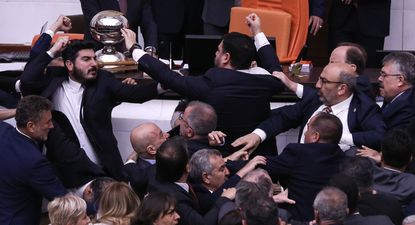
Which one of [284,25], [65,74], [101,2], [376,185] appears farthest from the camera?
[101,2]

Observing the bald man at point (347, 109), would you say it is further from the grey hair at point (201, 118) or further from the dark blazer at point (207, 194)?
the dark blazer at point (207, 194)

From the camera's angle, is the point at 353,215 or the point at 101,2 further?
the point at 101,2

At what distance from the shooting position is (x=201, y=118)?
235 inches

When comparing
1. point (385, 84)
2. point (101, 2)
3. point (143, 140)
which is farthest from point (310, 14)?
point (143, 140)

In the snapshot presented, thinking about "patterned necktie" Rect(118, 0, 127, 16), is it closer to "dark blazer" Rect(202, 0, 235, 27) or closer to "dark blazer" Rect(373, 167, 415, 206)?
"dark blazer" Rect(202, 0, 235, 27)

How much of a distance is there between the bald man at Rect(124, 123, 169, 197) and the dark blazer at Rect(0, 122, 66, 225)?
390 mm

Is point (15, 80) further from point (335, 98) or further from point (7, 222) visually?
point (335, 98)

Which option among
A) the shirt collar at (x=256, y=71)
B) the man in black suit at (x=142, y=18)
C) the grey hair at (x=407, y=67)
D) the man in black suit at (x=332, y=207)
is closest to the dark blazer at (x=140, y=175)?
the shirt collar at (x=256, y=71)

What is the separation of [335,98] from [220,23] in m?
2.63

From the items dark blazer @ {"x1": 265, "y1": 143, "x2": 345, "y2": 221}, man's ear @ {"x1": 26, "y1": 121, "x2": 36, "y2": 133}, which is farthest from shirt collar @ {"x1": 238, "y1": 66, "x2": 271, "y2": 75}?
man's ear @ {"x1": 26, "y1": 121, "x2": 36, "y2": 133}

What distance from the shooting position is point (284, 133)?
22.5 feet

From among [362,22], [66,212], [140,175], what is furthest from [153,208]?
[362,22]

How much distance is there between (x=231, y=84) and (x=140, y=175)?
33.8 inches

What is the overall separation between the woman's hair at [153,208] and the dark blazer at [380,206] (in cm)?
97
